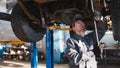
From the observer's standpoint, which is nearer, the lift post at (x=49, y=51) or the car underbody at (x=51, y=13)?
the car underbody at (x=51, y=13)

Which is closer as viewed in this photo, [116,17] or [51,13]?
[116,17]

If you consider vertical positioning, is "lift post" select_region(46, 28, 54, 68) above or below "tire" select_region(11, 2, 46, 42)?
below

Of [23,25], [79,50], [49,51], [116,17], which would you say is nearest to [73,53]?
[79,50]

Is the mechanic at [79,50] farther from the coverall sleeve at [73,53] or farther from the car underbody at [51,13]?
the car underbody at [51,13]

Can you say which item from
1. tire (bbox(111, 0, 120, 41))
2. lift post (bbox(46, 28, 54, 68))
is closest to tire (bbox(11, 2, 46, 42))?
lift post (bbox(46, 28, 54, 68))

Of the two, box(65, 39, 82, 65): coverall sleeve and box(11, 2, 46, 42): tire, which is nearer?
box(65, 39, 82, 65): coverall sleeve

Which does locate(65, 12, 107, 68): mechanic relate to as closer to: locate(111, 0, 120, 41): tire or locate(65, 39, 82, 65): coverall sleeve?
locate(65, 39, 82, 65): coverall sleeve

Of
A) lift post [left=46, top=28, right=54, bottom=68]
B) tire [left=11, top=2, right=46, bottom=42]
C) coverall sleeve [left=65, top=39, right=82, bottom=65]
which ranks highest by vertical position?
tire [left=11, top=2, right=46, bottom=42]

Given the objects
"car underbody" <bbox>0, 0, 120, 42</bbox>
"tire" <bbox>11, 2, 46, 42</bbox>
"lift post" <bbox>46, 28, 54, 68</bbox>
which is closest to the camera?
"car underbody" <bbox>0, 0, 120, 42</bbox>

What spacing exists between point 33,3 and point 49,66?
1319 millimetres

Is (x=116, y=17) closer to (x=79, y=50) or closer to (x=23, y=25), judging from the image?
(x=79, y=50)

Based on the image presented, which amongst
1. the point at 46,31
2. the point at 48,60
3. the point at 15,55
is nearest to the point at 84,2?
the point at 46,31

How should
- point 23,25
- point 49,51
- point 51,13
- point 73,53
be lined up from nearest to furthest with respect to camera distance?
point 73,53 < point 51,13 < point 23,25 < point 49,51

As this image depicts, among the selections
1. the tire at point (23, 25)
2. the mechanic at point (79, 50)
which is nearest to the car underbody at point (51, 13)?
the tire at point (23, 25)
